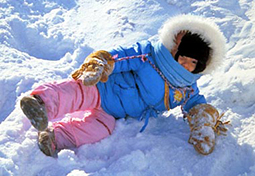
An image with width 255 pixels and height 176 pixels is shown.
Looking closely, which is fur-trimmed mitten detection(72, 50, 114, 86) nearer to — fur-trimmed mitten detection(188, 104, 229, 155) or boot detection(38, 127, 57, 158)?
boot detection(38, 127, 57, 158)

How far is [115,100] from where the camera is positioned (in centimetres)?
171

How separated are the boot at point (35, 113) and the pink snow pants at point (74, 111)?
0.20 feet

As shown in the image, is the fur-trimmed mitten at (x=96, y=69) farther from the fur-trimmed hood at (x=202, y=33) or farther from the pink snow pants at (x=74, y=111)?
the fur-trimmed hood at (x=202, y=33)

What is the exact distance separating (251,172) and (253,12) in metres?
1.48

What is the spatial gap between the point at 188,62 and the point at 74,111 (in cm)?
59

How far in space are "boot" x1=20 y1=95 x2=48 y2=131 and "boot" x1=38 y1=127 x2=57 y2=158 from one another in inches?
5.2

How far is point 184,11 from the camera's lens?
264 centimetres

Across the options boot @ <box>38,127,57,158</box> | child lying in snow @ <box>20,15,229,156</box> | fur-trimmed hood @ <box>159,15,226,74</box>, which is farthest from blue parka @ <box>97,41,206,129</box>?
boot @ <box>38,127,57,158</box>

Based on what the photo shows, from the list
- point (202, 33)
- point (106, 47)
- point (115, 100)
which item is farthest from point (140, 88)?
point (106, 47)

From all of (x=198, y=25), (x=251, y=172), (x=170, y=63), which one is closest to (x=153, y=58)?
(x=170, y=63)

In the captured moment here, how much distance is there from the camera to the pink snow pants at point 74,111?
1.46 m

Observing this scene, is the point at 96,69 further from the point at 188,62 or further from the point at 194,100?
the point at 194,100

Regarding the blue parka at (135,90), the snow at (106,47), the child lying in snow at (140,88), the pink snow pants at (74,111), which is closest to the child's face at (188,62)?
A: the child lying in snow at (140,88)

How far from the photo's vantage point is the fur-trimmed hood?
1.58 metres
